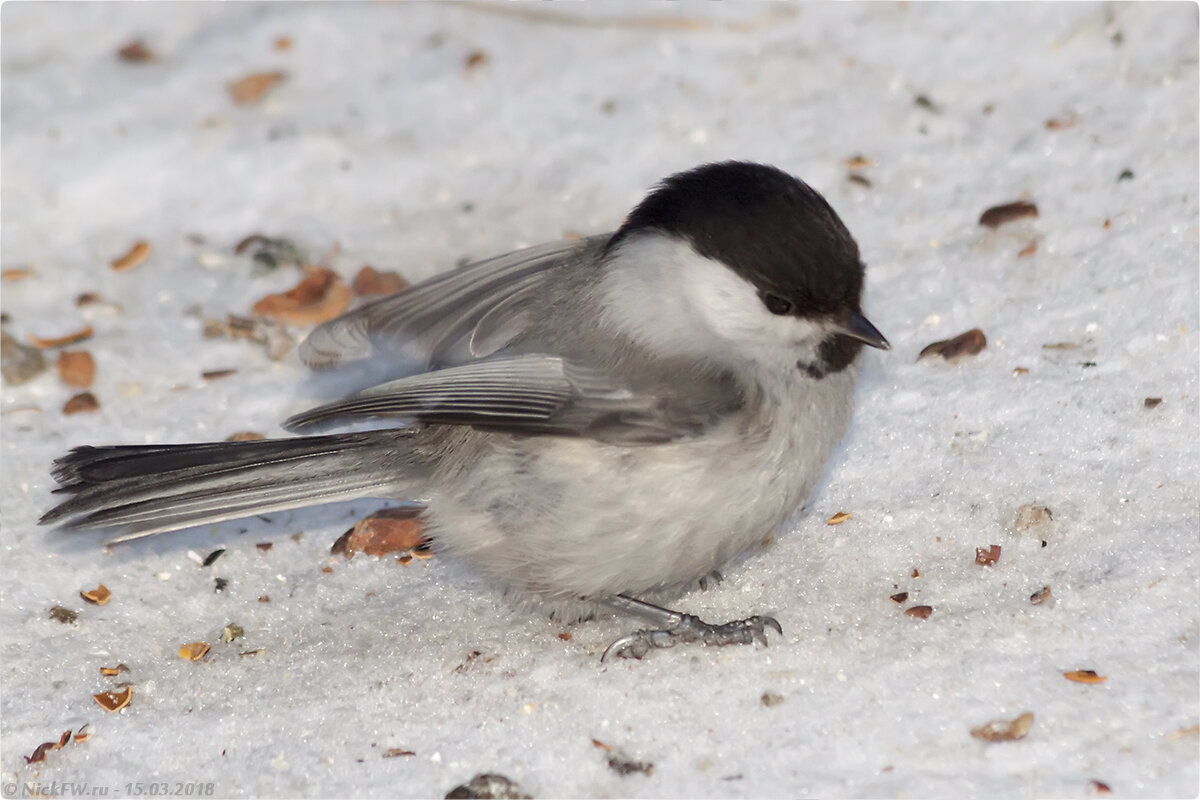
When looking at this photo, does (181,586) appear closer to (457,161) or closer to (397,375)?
(397,375)

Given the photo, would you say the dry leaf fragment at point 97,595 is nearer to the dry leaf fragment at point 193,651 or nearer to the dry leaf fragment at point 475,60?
the dry leaf fragment at point 193,651

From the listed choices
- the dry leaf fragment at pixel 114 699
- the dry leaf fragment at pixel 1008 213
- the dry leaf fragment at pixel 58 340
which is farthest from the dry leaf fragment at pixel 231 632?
the dry leaf fragment at pixel 1008 213

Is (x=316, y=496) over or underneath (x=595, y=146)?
underneath

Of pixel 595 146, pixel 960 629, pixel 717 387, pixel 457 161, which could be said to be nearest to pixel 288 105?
pixel 457 161

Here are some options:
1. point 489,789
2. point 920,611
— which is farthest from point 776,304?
point 489,789

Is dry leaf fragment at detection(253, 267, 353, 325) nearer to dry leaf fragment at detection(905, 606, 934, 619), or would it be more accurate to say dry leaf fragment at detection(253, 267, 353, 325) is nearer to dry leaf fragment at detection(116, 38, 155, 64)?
dry leaf fragment at detection(116, 38, 155, 64)

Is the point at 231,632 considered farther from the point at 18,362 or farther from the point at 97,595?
the point at 18,362
